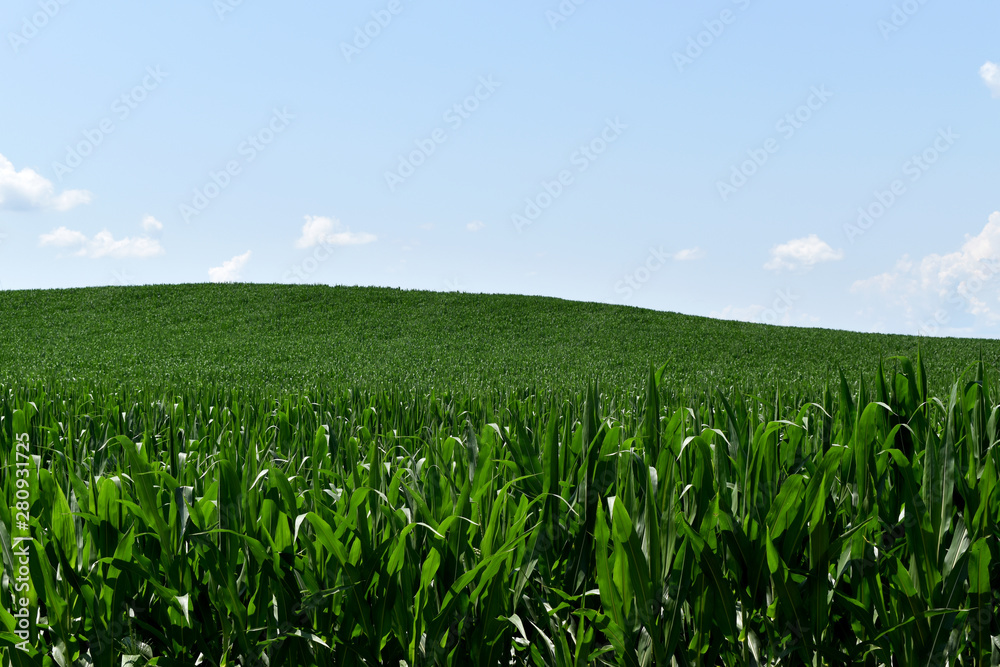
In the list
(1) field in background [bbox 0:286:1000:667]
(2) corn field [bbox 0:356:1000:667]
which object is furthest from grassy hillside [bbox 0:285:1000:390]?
(2) corn field [bbox 0:356:1000:667]

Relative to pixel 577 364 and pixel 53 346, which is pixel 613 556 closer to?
pixel 577 364

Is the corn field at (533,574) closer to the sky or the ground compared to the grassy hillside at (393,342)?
closer to the ground

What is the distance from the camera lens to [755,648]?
1638 mm

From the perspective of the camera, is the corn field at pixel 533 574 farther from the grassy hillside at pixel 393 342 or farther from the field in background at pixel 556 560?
the grassy hillside at pixel 393 342

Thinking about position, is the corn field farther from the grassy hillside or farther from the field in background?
the grassy hillside

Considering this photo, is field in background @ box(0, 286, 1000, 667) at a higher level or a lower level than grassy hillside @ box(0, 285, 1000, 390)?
lower

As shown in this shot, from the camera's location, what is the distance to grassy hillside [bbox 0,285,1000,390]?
13492 mm

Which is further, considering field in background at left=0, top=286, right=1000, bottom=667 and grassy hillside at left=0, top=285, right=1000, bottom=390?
grassy hillside at left=0, top=285, right=1000, bottom=390

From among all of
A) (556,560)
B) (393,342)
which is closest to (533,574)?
(556,560)

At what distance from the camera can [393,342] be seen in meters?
19.3

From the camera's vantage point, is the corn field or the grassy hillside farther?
the grassy hillside

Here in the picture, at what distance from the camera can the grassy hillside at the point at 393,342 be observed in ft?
44.3

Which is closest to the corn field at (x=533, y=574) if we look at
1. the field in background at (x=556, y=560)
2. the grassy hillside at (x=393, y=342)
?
the field in background at (x=556, y=560)

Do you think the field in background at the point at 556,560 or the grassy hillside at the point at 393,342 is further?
the grassy hillside at the point at 393,342
